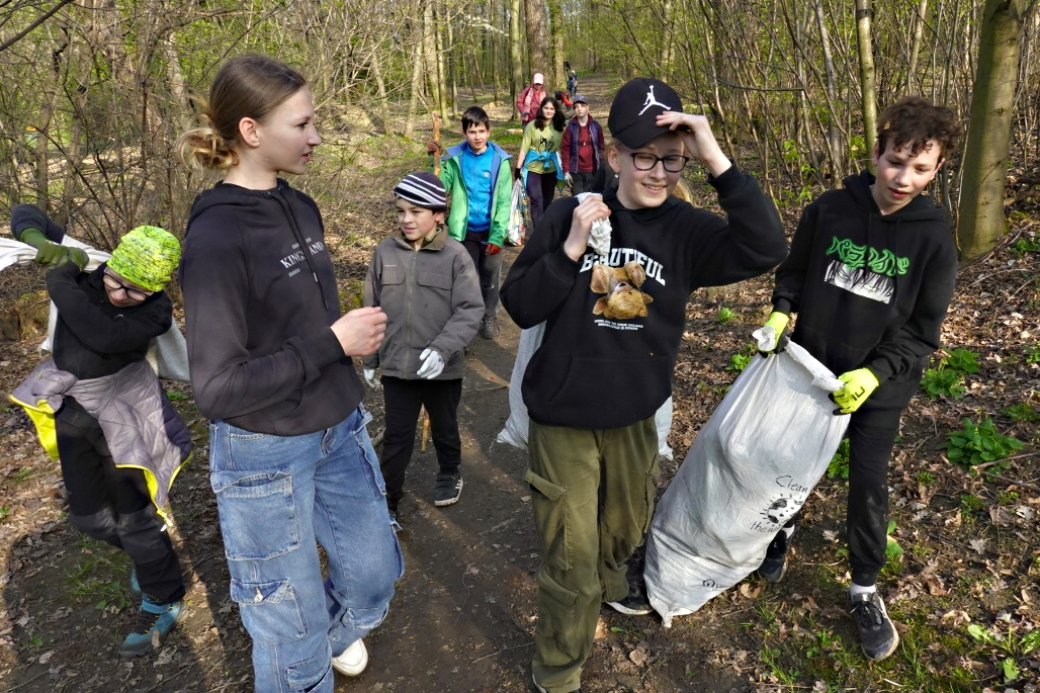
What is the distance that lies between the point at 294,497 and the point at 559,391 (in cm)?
89

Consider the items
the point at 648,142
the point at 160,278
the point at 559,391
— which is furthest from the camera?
the point at 160,278

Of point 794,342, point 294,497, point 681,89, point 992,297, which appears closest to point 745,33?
point 681,89

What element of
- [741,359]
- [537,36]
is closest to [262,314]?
[741,359]

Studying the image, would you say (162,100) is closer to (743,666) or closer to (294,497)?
(294,497)

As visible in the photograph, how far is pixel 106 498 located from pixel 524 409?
1.83 meters

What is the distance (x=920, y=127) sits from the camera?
2324 millimetres

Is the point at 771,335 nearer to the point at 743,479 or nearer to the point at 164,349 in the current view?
the point at 743,479

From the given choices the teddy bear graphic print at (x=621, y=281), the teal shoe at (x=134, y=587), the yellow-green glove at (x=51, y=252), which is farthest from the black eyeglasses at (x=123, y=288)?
the teddy bear graphic print at (x=621, y=281)

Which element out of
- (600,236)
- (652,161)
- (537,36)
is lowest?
(600,236)

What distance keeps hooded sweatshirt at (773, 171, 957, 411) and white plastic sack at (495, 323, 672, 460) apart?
0.65 m

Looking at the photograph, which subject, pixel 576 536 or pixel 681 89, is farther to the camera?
pixel 681 89

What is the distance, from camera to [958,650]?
261 cm

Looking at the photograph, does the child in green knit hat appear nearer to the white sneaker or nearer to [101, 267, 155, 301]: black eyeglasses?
[101, 267, 155, 301]: black eyeglasses

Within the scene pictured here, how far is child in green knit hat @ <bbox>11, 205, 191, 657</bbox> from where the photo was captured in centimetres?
263
